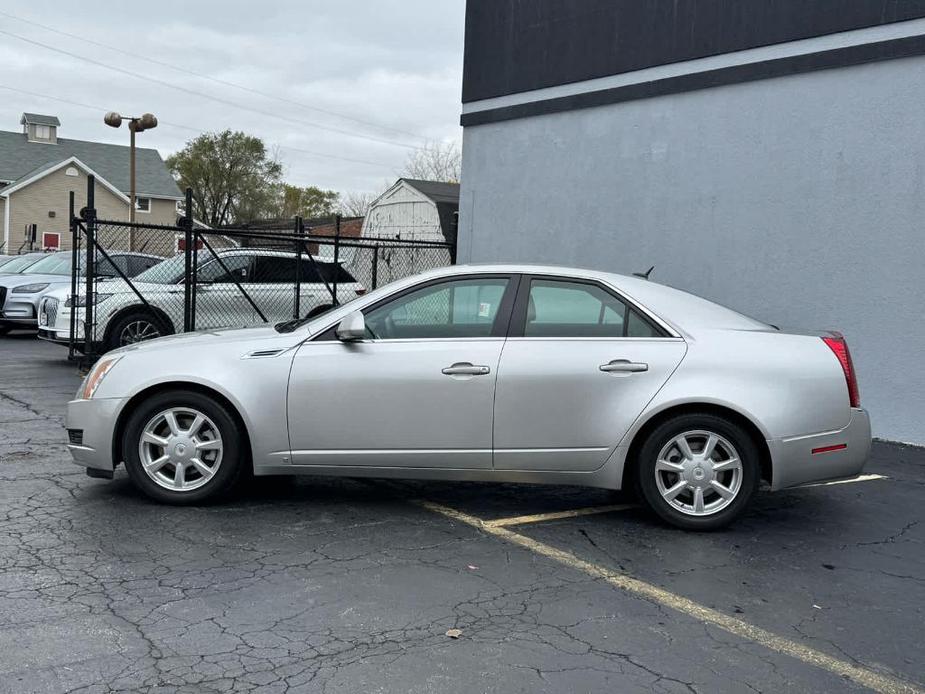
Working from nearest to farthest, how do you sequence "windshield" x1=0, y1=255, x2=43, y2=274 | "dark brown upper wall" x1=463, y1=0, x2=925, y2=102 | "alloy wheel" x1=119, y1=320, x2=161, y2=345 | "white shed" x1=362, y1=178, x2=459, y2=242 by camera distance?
"dark brown upper wall" x1=463, y1=0, x2=925, y2=102 < "alloy wheel" x1=119, y1=320, x2=161, y2=345 < "windshield" x1=0, y1=255, x2=43, y2=274 < "white shed" x1=362, y1=178, x2=459, y2=242

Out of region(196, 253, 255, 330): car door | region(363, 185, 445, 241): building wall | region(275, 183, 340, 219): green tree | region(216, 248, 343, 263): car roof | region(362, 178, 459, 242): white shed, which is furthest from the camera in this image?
region(275, 183, 340, 219): green tree

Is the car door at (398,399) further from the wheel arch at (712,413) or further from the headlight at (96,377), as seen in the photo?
the headlight at (96,377)

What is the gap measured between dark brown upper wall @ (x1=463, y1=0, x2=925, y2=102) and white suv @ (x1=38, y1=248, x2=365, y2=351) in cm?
355

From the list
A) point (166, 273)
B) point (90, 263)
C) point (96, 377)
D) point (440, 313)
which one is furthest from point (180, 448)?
point (166, 273)

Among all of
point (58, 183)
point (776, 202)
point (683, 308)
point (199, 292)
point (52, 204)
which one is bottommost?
point (199, 292)

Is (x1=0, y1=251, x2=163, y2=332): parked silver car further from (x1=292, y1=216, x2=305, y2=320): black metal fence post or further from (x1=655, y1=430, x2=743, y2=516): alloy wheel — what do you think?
(x1=655, y1=430, x2=743, y2=516): alloy wheel

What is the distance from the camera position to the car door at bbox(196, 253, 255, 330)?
498 inches

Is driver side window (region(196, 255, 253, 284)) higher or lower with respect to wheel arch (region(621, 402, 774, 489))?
higher

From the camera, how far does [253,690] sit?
3.35m

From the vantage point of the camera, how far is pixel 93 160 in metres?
54.5

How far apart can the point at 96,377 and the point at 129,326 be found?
6.97 metres

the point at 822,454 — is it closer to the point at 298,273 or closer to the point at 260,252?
the point at 298,273

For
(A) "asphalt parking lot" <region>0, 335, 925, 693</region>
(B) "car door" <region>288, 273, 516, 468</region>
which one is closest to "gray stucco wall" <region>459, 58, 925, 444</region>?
(A) "asphalt parking lot" <region>0, 335, 925, 693</region>

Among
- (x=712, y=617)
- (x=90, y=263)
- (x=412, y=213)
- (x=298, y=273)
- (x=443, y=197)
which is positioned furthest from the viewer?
(x=412, y=213)
